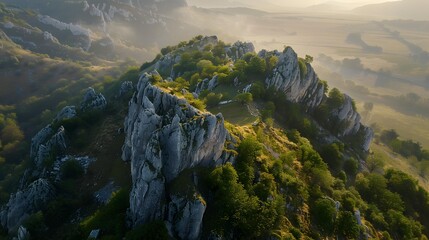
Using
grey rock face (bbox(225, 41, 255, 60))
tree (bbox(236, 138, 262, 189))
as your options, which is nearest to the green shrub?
tree (bbox(236, 138, 262, 189))

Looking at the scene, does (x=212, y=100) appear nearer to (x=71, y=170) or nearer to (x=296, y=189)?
(x=296, y=189)

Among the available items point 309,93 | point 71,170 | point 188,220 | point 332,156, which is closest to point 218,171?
point 188,220

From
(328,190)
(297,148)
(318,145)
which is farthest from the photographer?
(318,145)

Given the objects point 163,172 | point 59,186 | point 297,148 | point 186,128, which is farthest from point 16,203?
point 297,148

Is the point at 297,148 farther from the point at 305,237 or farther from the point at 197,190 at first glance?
the point at 197,190

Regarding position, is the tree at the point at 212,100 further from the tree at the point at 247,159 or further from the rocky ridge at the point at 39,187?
the rocky ridge at the point at 39,187

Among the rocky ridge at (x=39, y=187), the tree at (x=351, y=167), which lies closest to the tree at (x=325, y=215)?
the tree at (x=351, y=167)

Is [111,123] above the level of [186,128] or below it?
below
